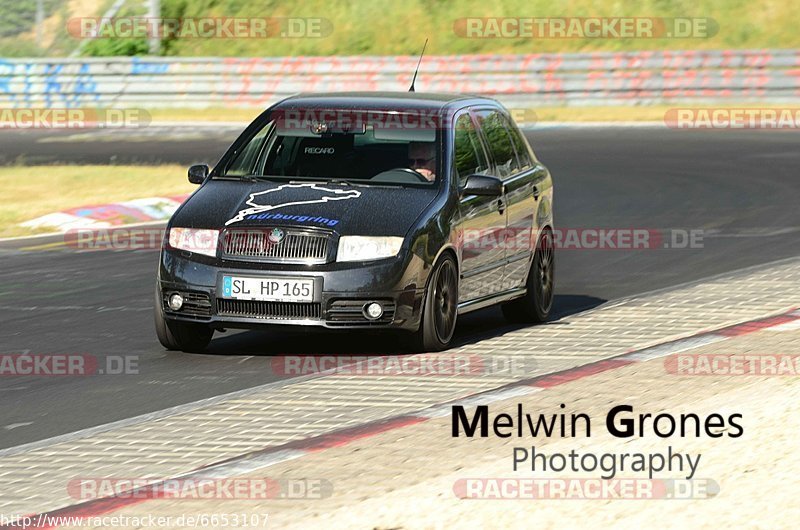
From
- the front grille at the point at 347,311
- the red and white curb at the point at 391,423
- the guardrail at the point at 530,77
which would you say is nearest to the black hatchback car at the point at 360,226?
the front grille at the point at 347,311

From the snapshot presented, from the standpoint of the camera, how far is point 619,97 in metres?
41.8

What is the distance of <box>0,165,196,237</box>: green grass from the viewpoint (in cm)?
2095

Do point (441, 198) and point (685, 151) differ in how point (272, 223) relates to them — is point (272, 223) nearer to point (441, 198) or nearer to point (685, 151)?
point (441, 198)

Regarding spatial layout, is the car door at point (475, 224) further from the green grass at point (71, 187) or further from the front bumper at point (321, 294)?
the green grass at point (71, 187)

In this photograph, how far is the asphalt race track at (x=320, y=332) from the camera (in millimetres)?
9891

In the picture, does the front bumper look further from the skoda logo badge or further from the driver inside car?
the driver inside car

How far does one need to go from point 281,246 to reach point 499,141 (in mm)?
2553

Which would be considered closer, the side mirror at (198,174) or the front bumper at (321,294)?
the front bumper at (321,294)

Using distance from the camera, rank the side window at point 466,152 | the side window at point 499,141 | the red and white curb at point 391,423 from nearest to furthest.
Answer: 1. the red and white curb at point 391,423
2. the side window at point 466,152
3. the side window at point 499,141

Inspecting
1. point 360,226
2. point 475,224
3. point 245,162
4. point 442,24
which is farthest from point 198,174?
point 442,24

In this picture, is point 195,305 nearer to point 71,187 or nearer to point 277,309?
point 277,309

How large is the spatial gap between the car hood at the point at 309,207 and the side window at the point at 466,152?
49 cm

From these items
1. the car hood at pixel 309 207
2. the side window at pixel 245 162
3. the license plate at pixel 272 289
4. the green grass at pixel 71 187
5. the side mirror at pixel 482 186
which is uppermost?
the side window at pixel 245 162

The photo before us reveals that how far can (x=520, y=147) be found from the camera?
12836mm
